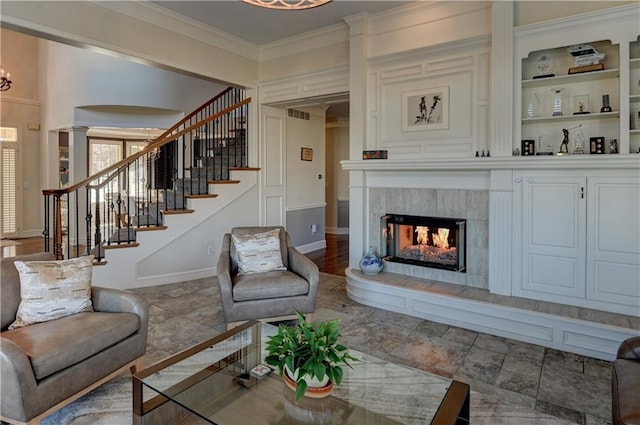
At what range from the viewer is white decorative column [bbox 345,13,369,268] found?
4500 mm

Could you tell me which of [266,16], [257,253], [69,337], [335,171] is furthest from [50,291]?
[335,171]

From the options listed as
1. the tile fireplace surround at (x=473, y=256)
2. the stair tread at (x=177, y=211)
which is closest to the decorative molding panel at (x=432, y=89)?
the tile fireplace surround at (x=473, y=256)

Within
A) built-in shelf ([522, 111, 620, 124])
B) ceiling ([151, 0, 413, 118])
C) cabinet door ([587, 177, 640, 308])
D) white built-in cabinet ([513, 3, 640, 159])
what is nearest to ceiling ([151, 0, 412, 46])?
ceiling ([151, 0, 413, 118])

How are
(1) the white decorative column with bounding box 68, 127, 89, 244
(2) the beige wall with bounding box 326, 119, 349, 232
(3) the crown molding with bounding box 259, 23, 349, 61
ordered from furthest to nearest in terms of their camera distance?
(2) the beige wall with bounding box 326, 119, 349, 232 → (1) the white decorative column with bounding box 68, 127, 89, 244 → (3) the crown molding with bounding box 259, 23, 349, 61

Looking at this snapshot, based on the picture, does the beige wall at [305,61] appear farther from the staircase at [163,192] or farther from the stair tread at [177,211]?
the stair tread at [177,211]

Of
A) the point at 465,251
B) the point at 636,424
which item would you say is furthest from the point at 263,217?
the point at 636,424

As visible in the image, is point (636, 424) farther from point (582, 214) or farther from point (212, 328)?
point (212, 328)

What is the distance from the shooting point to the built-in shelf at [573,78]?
3240 millimetres

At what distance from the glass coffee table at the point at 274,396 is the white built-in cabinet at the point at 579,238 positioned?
2.16 meters

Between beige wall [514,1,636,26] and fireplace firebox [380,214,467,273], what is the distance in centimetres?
199

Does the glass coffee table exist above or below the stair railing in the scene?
below

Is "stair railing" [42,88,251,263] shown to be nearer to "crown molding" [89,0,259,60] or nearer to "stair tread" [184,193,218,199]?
"stair tread" [184,193,218,199]

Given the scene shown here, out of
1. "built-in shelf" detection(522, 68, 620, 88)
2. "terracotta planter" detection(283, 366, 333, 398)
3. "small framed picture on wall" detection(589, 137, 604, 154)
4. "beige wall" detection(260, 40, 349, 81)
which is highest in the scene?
"beige wall" detection(260, 40, 349, 81)

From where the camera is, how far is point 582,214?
3279mm
